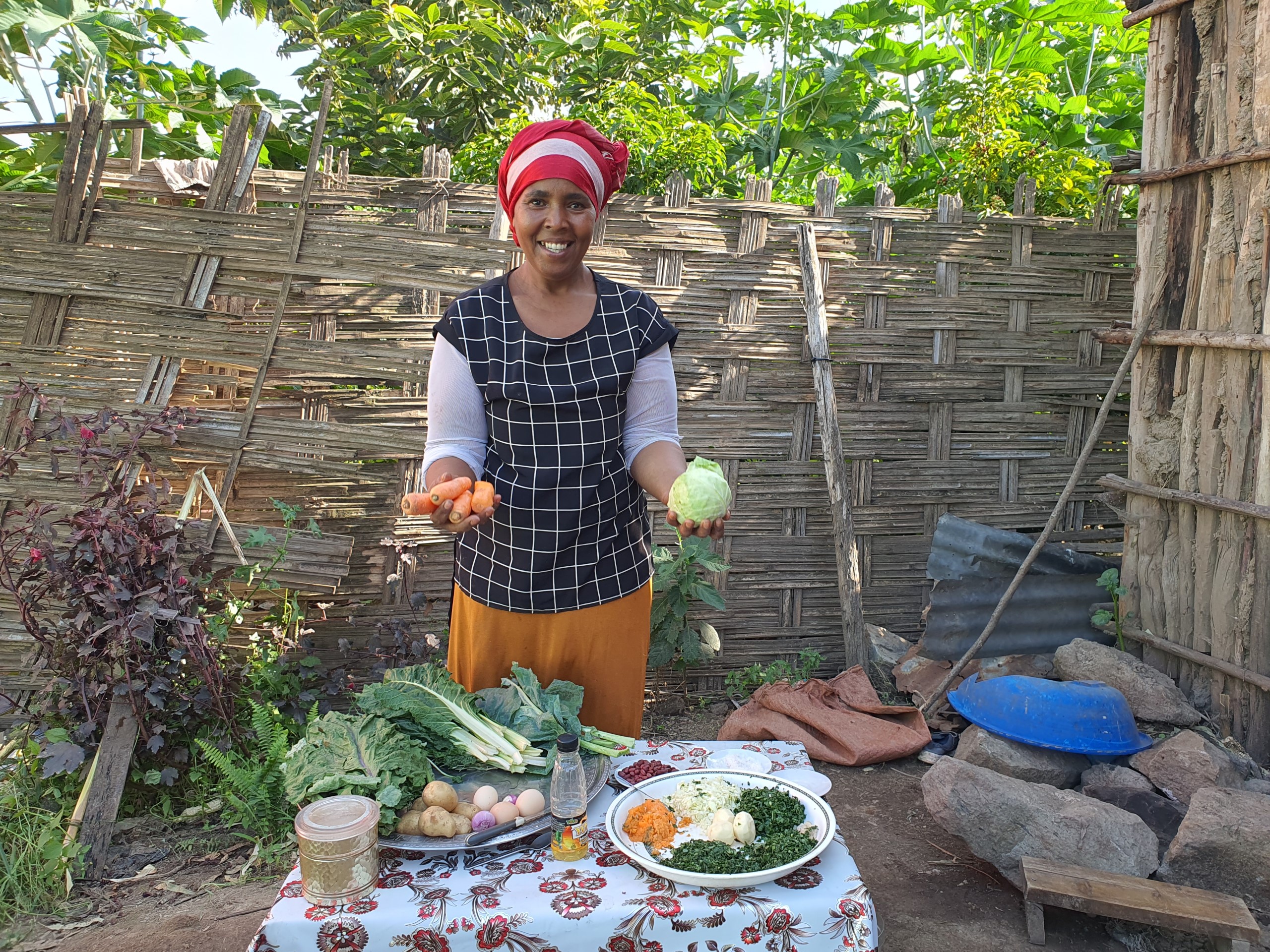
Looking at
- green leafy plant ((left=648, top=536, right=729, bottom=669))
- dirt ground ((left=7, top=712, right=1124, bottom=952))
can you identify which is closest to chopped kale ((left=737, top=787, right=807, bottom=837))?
dirt ground ((left=7, top=712, right=1124, bottom=952))

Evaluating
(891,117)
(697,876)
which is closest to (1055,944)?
(697,876)

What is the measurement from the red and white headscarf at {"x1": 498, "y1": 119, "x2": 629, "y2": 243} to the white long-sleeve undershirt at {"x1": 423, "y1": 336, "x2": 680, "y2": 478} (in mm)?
441

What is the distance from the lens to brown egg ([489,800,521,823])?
73.4 inches

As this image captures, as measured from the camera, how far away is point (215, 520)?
4059 millimetres

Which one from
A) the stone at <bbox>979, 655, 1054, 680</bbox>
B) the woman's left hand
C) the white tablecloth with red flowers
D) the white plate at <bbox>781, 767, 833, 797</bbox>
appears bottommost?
the stone at <bbox>979, 655, 1054, 680</bbox>

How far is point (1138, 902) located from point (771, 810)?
1.64 metres

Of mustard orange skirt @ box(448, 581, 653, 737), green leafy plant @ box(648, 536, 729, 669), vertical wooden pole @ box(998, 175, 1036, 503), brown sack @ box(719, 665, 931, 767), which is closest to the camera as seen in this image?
mustard orange skirt @ box(448, 581, 653, 737)

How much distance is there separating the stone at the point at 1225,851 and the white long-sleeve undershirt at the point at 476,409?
2250mm

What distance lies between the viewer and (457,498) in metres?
2.14

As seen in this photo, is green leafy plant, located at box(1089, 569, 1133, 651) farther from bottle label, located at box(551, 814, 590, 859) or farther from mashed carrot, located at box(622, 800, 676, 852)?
bottle label, located at box(551, 814, 590, 859)

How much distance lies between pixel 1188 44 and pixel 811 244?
6.17 ft

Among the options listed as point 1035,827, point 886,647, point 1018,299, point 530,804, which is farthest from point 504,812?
point 1018,299

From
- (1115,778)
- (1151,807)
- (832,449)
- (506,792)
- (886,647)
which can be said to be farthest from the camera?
(886,647)

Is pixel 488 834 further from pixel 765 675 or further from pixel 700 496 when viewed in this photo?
pixel 765 675
